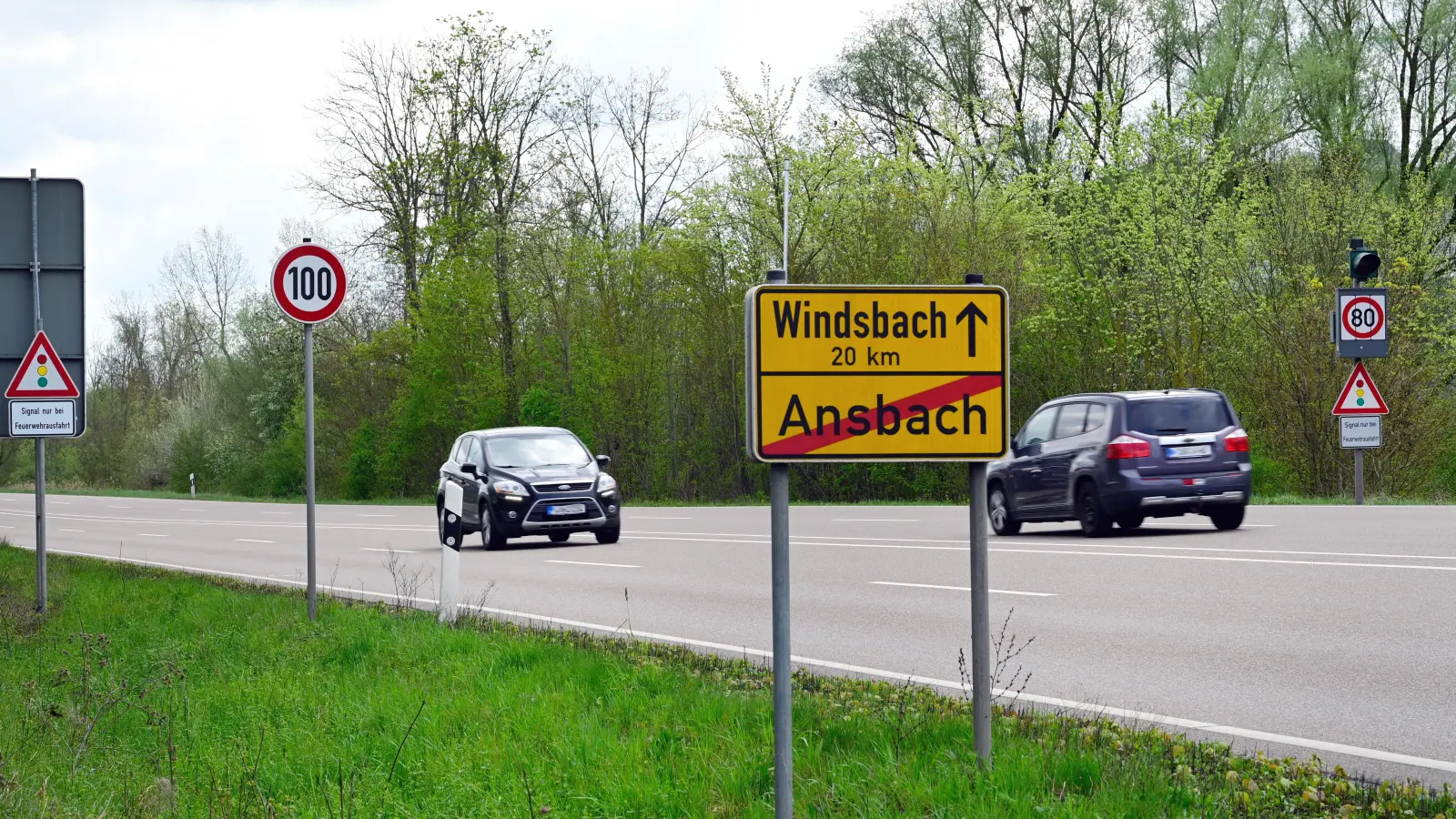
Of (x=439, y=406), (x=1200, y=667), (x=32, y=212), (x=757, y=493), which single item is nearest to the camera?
(x=1200, y=667)

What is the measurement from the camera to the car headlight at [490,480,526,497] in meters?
19.9

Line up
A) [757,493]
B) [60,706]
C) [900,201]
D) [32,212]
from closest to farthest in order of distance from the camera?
[60,706] → [32,212] → [900,201] → [757,493]

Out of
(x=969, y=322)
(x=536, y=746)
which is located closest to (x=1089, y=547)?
(x=536, y=746)

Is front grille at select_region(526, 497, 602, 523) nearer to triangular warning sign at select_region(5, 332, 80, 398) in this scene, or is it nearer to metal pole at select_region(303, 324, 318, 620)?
triangular warning sign at select_region(5, 332, 80, 398)

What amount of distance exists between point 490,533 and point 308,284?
9143 millimetres

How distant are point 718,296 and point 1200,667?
28581 mm

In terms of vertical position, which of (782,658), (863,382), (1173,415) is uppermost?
(863,382)

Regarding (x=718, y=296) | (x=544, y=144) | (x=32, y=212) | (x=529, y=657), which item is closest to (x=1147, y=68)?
(x=718, y=296)

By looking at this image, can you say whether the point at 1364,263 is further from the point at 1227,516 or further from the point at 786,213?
the point at 786,213

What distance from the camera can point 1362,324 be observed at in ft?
70.3

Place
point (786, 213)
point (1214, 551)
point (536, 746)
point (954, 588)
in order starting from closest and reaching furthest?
point (536, 746)
point (954, 588)
point (1214, 551)
point (786, 213)

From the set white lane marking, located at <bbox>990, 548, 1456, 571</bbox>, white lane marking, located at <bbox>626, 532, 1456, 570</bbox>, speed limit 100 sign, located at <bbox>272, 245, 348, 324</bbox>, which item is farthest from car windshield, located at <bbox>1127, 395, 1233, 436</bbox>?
speed limit 100 sign, located at <bbox>272, 245, 348, 324</bbox>

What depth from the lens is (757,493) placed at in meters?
37.1

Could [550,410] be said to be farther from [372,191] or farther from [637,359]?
[372,191]
